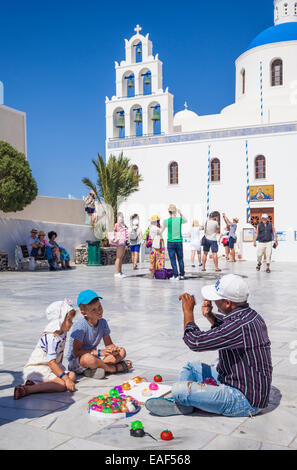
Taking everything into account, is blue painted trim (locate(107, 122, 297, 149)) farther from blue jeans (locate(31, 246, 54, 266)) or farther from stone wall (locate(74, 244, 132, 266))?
blue jeans (locate(31, 246, 54, 266))

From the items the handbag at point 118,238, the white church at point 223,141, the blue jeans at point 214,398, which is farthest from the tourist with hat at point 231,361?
the white church at point 223,141

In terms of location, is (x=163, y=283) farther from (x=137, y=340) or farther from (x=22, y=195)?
(x=22, y=195)

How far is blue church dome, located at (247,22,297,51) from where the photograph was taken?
28.4 m

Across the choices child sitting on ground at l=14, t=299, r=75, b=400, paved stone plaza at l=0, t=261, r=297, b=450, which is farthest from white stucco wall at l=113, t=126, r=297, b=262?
child sitting on ground at l=14, t=299, r=75, b=400

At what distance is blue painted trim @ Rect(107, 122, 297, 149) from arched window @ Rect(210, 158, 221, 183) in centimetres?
120

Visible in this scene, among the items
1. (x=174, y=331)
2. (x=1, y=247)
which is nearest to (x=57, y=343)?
(x=174, y=331)

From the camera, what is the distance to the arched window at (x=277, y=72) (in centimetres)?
2819

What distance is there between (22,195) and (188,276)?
5.72 m

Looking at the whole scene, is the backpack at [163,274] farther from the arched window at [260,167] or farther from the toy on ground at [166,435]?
the arched window at [260,167]

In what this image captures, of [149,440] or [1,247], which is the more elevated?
[1,247]

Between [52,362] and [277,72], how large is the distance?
2755 centimetres

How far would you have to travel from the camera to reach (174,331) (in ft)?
18.2
